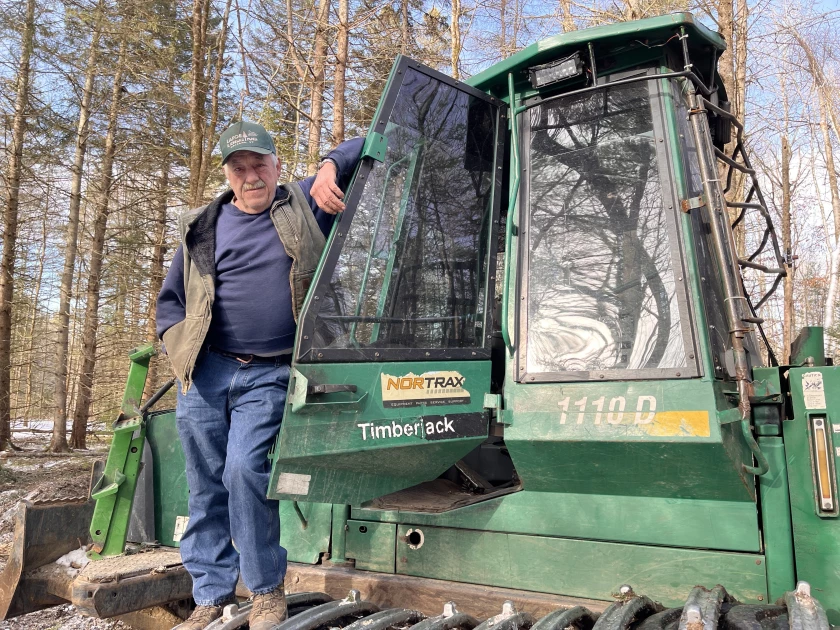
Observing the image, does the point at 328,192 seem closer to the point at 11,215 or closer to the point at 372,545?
the point at 372,545

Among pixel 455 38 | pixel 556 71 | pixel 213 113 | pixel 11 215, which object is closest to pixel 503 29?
pixel 455 38

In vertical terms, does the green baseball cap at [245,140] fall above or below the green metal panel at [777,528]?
above

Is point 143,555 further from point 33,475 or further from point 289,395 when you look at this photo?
point 33,475

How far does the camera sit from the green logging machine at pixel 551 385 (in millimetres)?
2250

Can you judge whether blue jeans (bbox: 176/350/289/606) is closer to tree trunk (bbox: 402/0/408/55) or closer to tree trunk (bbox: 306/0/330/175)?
tree trunk (bbox: 306/0/330/175)

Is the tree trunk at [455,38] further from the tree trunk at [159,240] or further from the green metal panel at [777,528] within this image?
the green metal panel at [777,528]

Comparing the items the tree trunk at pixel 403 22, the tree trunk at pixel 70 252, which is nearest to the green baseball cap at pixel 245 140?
the tree trunk at pixel 403 22

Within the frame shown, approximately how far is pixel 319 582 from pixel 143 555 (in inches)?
39.6

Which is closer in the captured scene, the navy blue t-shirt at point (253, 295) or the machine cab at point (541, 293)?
the machine cab at point (541, 293)

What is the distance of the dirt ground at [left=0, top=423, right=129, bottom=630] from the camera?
378cm

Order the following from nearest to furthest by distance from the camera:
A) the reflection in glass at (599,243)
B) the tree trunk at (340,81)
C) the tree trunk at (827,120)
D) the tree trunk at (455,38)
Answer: the reflection in glass at (599,243) < the tree trunk at (340,81) < the tree trunk at (455,38) < the tree trunk at (827,120)

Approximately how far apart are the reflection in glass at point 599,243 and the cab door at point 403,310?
0.28 meters

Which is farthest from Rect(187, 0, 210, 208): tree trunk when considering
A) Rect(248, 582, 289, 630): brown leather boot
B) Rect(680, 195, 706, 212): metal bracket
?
Rect(680, 195, 706, 212): metal bracket

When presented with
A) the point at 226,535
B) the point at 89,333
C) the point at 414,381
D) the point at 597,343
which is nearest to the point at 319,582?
the point at 226,535
